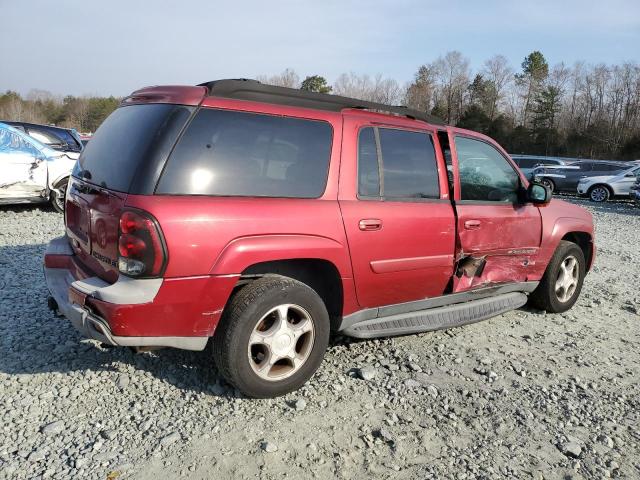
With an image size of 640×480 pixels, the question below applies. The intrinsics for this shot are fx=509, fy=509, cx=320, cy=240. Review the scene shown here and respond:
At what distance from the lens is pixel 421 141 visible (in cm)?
397

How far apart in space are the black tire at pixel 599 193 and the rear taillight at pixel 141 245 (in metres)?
20.4

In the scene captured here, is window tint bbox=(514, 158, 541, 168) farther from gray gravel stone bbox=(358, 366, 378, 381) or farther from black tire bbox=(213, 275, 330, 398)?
black tire bbox=(213, 275, 330, 398)

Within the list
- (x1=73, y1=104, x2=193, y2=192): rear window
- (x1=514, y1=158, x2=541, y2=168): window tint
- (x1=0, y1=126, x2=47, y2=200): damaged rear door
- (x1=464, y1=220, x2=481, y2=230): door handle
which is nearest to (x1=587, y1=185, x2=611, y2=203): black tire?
(x1=514, y1=158, x2=541, y2=168): window tint

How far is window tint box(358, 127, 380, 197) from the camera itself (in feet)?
11.5

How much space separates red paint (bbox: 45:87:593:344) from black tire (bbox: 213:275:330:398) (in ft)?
0.32

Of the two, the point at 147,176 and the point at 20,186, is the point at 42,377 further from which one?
the point at 20,186

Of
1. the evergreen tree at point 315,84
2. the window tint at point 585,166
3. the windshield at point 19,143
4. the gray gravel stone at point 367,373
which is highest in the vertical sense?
the evergreen tree at point 315,84

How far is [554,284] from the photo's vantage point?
16.6 ft

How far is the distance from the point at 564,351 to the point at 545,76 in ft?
221

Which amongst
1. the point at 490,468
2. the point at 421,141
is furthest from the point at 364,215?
the point at 490,468

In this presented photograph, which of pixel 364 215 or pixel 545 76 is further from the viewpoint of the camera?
pixel 545 76

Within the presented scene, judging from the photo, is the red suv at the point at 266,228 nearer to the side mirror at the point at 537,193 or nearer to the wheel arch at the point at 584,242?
the side mirror at the point at 537,193

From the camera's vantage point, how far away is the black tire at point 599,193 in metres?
19.3

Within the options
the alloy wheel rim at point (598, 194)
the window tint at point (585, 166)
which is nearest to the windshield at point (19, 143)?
the alloy wheel rim at point (598, 194)
